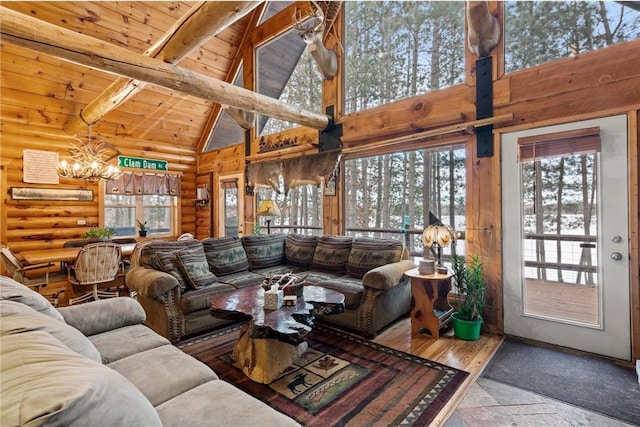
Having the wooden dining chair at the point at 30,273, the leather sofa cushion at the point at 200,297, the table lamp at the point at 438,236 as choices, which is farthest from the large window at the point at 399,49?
the wooden dining chair at the point at 30,273

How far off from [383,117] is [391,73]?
649 mm

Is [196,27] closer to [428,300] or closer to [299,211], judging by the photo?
[428,300]

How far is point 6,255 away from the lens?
3.61 metres

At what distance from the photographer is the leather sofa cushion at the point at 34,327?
3.31 ft

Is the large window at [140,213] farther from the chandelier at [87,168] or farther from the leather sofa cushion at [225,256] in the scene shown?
the leather sofa cushion at [225,256]

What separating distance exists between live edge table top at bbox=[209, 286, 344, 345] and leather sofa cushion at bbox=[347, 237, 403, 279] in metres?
0.93

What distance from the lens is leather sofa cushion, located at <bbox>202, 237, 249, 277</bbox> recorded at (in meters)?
3.69

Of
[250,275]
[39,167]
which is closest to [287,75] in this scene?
[250,275]

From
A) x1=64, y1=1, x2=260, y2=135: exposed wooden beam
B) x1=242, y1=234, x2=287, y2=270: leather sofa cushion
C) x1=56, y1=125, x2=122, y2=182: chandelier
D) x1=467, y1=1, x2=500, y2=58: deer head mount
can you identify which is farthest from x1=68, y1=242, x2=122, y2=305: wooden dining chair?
x1=467, y1=1, x2=500, y2=58: deer head mount

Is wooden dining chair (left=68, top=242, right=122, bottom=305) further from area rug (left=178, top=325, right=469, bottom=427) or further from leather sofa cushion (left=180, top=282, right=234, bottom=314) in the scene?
area rug (left=178, top=325, right=469, bottom=427)

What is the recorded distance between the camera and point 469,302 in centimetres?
304

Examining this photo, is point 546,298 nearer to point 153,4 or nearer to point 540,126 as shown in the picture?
point 540,126

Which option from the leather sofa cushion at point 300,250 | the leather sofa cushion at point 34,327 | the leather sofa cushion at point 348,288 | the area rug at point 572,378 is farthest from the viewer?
the leather sofa cushion at point 300,250

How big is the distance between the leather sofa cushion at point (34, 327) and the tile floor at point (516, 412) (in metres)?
1.99
